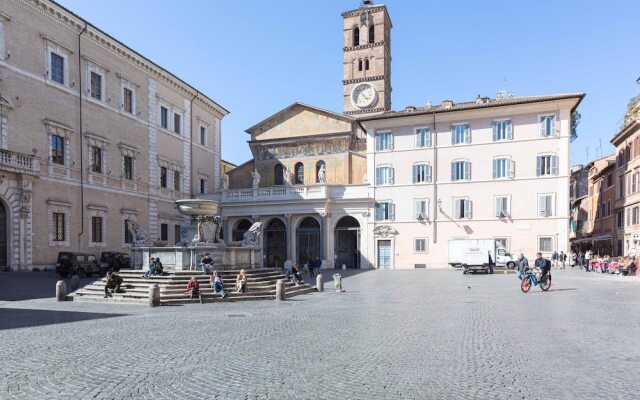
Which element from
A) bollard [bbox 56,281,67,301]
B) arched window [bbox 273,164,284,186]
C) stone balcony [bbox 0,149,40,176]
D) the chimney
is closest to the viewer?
bollard [bbox 56,281,67,301]

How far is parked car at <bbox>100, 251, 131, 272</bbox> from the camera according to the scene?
1105 inches

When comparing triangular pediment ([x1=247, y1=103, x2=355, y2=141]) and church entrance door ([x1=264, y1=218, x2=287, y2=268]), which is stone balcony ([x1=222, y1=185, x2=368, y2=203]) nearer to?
church entrance door ([x1=264, y1=218, x2=287, y2=268])

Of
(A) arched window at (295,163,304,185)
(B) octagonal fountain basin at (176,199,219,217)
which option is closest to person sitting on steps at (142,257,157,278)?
(B) octagonal fountain basin at (176,199,219,217)

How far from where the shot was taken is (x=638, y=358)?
755 centimetres

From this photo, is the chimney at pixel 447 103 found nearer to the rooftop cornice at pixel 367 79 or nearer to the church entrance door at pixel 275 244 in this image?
the church entrance door at pixel 275 244

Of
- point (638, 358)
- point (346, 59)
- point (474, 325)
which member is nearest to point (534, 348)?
point (638, 358)

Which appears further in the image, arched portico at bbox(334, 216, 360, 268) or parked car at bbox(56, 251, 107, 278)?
arched portico at bbox(334, 216, 360, 268)

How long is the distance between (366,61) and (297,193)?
2734cm

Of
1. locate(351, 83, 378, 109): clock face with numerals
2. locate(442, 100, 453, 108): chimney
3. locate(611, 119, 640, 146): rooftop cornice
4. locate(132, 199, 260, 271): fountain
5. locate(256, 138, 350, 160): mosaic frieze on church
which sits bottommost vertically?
locate(132, 199, 260, 271): fountain

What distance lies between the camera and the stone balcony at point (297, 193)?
3738 centimetres

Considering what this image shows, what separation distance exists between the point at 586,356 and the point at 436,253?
27973 millimetres

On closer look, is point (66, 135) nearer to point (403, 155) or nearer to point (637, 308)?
point (403, 155)

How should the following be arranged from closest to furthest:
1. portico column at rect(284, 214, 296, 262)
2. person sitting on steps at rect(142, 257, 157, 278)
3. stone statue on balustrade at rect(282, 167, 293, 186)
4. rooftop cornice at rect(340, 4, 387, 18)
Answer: person sitting on steps at rect(142, 257, 157, 278), portico column at rect(284, 214, 296, 262), stone statue on balustrade at rect(282, 167, 293, 186), rooftop cornice at rect(340, 4, 387, 18)

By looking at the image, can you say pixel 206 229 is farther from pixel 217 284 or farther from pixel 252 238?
pixel 217 284
